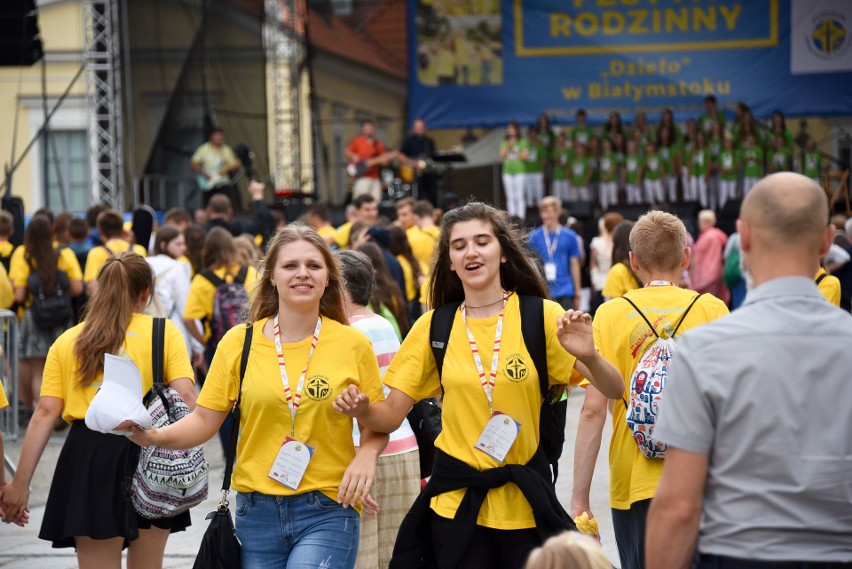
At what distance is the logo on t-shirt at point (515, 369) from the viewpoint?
13.4 ft

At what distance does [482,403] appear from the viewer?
161 inches

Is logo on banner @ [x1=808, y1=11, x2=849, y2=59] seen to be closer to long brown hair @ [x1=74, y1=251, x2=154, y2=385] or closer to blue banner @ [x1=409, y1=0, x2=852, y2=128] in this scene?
blue banner @ [x1=409, y1=0, x2=852, y2=128]

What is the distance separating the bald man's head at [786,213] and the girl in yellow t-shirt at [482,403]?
1018 mm

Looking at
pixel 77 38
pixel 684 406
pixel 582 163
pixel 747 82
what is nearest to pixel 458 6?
pixel 582 163

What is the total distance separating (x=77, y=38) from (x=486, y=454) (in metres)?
33.1

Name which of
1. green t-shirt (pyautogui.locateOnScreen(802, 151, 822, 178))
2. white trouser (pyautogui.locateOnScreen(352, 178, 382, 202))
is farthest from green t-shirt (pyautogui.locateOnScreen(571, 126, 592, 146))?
white trouser (pyautogui.locateOnScreen(352, 178, 382, 202))

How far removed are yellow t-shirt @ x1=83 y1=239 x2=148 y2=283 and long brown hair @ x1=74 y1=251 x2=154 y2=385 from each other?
17.6 feet

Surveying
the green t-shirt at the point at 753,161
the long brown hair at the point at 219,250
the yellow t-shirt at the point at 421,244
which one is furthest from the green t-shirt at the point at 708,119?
the long brown hair at the point at 219,250

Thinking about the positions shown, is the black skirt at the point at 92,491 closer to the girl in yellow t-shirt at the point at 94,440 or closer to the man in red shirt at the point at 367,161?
the girl in yellow t-shirt at the point at 94,440

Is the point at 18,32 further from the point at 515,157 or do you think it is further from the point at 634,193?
the point at 634,193

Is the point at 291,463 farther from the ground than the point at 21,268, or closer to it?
closer to it

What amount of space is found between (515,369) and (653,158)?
19865 millimetres

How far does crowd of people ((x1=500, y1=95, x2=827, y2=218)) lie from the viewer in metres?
22.7

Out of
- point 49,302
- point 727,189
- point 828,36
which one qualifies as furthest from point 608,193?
point 49,302
